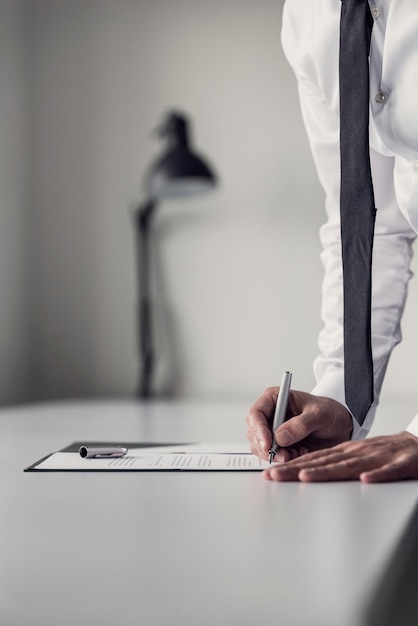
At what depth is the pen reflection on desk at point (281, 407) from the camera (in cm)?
100

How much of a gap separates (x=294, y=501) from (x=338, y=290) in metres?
0.61

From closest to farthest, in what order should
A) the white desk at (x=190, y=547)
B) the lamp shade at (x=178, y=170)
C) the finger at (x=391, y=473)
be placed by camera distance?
the white desk at (x=190, y=547), the finger at (x=391, y=473), the lamp shade at (x=178, y=170)

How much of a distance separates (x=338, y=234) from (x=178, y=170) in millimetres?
1463

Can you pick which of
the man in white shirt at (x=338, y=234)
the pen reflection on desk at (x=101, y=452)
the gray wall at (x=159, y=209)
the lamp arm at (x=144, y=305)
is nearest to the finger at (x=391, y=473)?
the man in white shirt at (x=338, y=234)

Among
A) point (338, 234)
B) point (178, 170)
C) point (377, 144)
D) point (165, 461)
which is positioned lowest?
point (165, 461)

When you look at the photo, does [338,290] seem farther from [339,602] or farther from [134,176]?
[134,176]

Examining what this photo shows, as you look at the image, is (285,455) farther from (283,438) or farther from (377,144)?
(377,144)

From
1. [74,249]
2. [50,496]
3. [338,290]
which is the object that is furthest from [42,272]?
[50,496]

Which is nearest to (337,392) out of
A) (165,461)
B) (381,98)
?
(165,461)

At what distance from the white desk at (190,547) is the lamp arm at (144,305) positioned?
1.95 meters

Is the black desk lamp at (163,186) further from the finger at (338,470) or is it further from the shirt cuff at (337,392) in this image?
the finger at (338,470)

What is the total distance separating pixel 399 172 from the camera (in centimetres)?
A: 132

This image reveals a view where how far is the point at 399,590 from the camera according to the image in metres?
0.51

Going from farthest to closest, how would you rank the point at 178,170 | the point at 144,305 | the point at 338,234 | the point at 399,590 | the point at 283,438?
the point at 144,305, the point at 178,170, the point at 338,234, the point at 283,438, the point at 399,590
